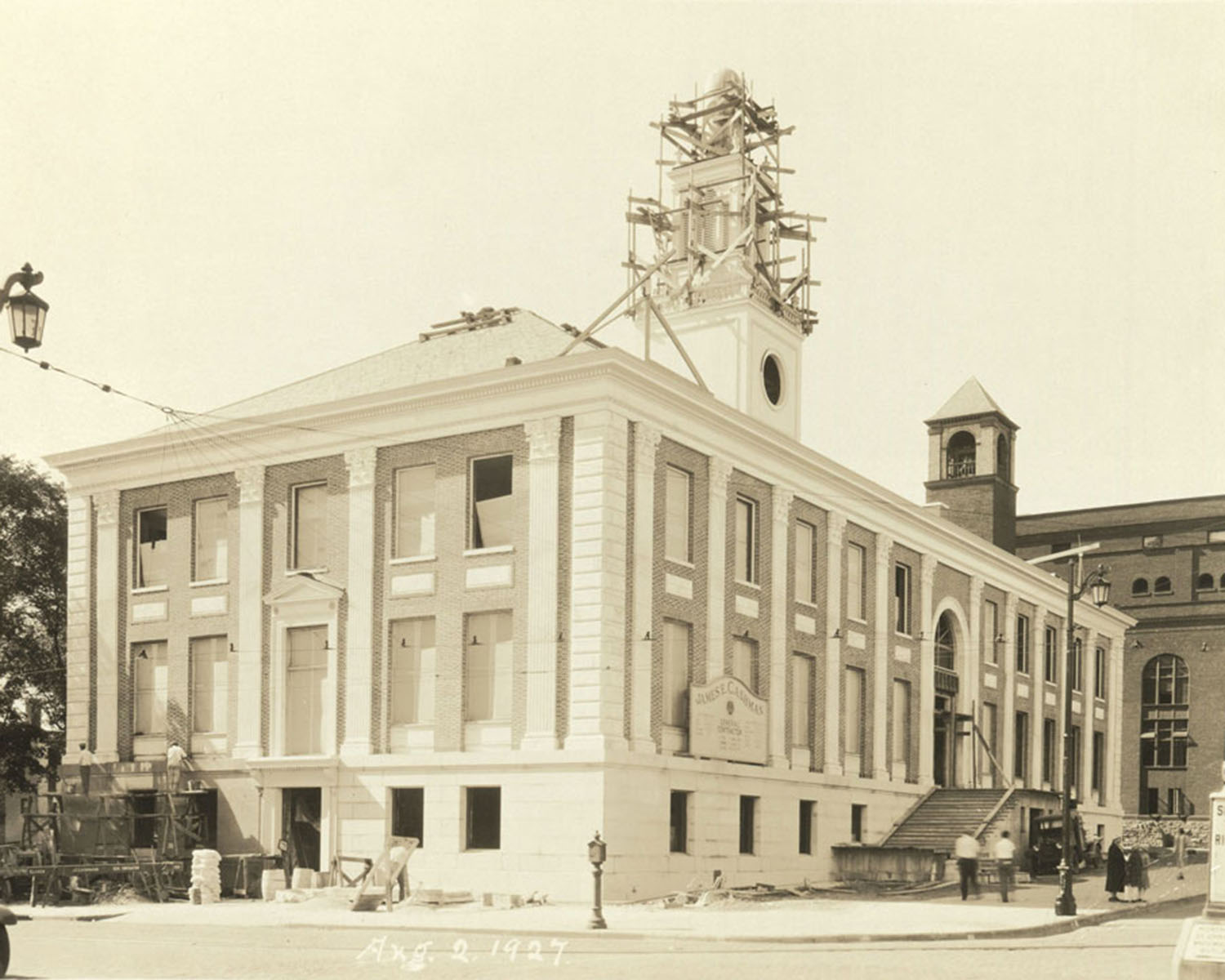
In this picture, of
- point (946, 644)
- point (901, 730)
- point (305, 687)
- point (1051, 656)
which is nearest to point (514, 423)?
point (305, 687)

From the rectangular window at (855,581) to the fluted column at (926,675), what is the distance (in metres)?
3.78

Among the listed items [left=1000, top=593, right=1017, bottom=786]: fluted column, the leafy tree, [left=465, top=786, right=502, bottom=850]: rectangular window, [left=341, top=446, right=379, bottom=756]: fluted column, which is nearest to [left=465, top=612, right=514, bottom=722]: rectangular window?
[left=465, top=786, right=502, bottom=850]: rectangular window

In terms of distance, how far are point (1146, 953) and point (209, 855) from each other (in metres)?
17.8

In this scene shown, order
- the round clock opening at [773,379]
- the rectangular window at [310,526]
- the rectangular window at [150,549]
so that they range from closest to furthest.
Answer: the rectangular window at [310,526], the rectangular window at [150,549], the round clock opening at [773,379]

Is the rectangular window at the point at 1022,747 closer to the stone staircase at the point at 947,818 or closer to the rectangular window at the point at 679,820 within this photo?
the stone staircase at the point at 947,818

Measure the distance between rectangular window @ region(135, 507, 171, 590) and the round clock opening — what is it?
650 inches

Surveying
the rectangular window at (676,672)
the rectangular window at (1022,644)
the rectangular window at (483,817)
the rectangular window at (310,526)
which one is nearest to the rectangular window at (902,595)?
the rectangular window at (1022,644)

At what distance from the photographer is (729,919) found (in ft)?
83.1

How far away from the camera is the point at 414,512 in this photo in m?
33.2

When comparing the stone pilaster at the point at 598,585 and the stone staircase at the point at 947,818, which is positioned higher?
the stone pilaster at the point at 598,585

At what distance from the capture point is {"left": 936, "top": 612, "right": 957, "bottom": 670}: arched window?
151 feet

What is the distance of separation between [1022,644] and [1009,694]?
287 cm

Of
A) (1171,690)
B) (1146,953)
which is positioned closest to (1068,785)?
(1146,953)

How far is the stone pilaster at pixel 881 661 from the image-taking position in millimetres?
41219
